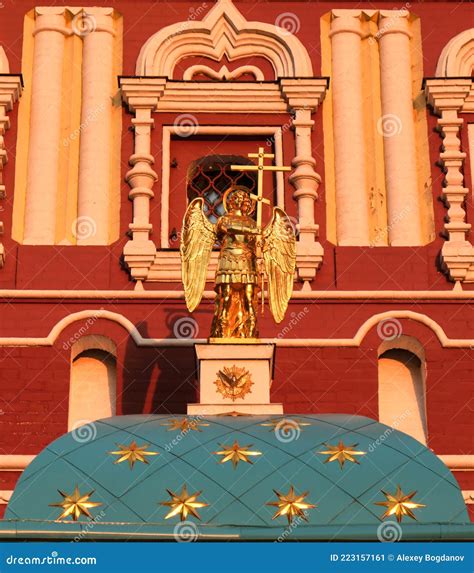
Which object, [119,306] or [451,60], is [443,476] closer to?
[119,306]

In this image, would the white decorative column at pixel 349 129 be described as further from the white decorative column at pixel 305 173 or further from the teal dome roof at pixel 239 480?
the teal dome roof at pixel 239 480

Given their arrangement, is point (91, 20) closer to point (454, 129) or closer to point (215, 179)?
point (215, 179)

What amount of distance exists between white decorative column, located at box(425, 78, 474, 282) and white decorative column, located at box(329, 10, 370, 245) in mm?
905

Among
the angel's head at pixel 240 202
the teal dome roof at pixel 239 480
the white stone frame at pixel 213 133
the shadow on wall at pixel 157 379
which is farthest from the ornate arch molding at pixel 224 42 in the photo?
the teal dome roof at pixel 239 480

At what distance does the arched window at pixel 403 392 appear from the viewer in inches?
687

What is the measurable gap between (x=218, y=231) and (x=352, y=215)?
7.87 feet

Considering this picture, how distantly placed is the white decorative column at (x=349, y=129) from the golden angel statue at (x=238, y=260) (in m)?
1.61

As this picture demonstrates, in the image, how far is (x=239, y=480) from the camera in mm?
13969

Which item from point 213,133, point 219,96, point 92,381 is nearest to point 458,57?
point 219,96

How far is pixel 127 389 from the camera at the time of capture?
17.2m

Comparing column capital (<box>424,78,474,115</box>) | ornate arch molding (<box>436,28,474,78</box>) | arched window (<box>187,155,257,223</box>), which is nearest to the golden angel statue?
arched window (<box>187,155,257,223</box>)

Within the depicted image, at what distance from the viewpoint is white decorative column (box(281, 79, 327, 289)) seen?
699 inches

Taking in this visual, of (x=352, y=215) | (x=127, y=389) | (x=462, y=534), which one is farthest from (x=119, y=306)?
(x=462, y=534)

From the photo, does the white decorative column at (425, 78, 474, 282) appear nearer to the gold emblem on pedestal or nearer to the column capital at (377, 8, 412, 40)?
the column capital at (377, 8, 412, 40)
